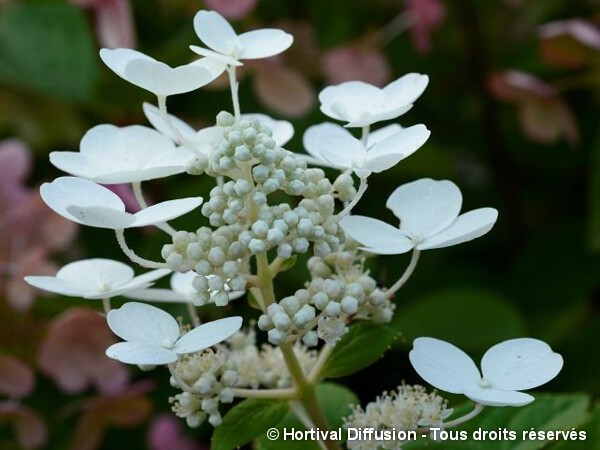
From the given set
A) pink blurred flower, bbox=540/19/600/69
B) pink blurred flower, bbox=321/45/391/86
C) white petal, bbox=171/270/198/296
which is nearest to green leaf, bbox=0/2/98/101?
pink blurred flower, bbox=321/45/391/86

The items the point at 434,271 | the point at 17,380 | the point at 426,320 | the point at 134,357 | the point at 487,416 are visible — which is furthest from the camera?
the point at 434,271

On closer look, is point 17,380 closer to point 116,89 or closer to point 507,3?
point 116,89

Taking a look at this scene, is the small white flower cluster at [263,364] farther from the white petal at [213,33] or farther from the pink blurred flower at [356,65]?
the pink blurred flower at [356,65]

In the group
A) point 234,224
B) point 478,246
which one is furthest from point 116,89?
point 234,224

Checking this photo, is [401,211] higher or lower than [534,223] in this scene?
higher

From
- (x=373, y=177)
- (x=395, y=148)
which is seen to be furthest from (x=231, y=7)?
(x=395, y=148)
